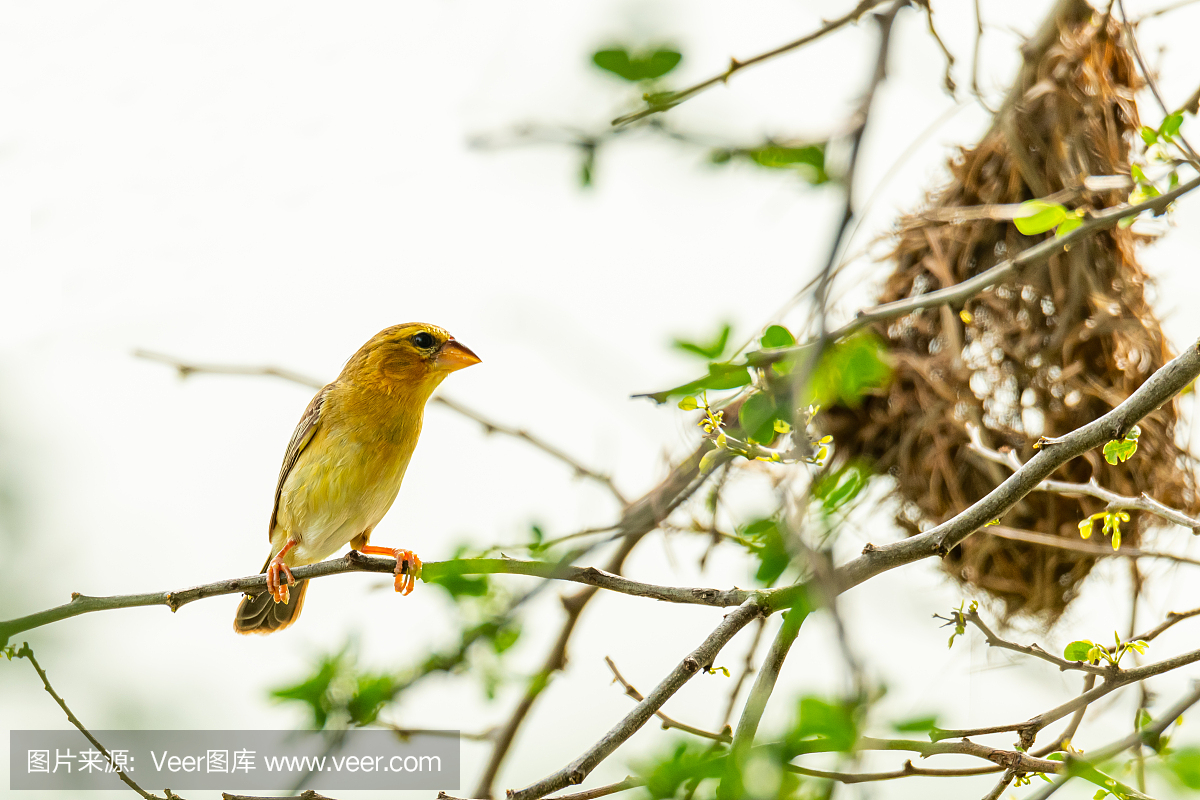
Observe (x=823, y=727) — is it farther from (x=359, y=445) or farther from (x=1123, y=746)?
(x=359, y=445)

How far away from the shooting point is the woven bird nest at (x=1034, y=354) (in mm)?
2215

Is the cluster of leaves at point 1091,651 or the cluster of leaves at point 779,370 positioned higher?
the cluster of leaves at point 779,370

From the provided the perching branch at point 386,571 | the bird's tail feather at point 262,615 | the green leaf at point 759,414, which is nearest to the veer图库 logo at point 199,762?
the bird's tail feather at point 262,615

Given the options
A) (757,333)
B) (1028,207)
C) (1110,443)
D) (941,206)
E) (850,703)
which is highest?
(941,206)

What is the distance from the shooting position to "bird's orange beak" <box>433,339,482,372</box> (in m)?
2.18

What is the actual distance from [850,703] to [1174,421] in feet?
7.06

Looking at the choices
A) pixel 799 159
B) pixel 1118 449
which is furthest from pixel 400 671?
pixel 1118 449

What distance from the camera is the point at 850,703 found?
21.1 inches

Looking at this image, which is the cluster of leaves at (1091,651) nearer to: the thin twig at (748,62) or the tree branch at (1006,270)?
the tree branch at (1006,270)

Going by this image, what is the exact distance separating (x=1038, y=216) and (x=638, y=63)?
1.80ft

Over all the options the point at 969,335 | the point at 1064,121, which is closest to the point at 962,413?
the point at 969,335

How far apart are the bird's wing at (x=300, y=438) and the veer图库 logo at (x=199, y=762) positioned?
54 centimetres

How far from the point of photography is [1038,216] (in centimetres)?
118

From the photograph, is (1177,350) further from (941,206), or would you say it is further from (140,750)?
(140,750)
